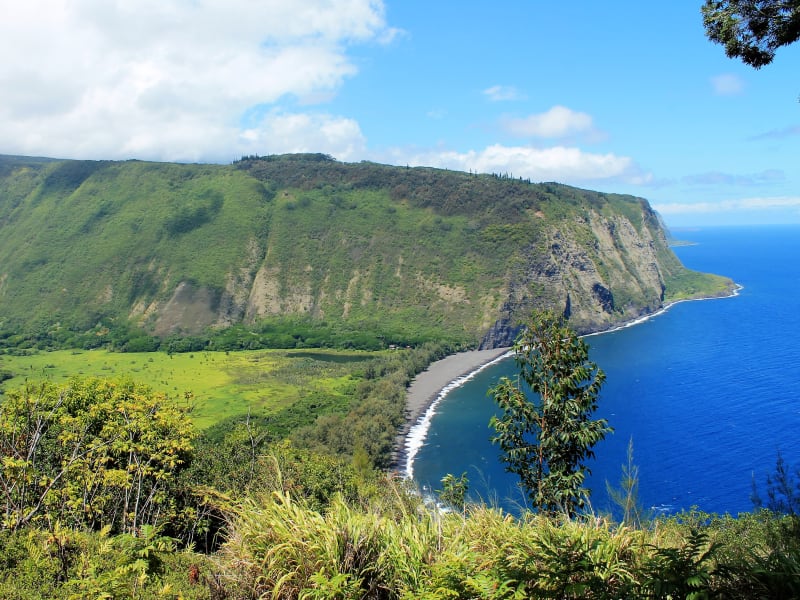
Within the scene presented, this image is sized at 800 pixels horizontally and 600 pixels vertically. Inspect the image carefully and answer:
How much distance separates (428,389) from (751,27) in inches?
3380

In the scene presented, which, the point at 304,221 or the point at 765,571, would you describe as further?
the point at 304,221

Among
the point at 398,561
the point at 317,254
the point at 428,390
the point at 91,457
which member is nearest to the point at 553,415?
the point at 398,561

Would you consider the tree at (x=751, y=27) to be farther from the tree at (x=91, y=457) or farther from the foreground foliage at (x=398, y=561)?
the tree at (x=91, y=457)

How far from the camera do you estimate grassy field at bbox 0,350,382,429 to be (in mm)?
85875

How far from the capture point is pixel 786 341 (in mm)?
111562

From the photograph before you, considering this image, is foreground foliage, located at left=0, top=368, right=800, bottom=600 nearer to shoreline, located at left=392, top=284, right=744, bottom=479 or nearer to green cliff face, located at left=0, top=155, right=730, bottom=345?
shoreline, located at left=392, top=284, right=744, bottom=479

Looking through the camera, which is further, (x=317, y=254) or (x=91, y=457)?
(x=317, y=254)

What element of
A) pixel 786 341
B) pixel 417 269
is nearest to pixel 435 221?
pixel 417 269

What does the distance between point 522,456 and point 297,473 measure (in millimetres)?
10027

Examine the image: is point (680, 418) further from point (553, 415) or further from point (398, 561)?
point (398, 561)

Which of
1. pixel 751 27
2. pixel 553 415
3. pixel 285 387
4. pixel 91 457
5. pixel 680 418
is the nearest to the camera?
pixel 751 27

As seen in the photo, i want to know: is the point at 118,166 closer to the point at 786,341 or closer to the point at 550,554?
the point at 786,341

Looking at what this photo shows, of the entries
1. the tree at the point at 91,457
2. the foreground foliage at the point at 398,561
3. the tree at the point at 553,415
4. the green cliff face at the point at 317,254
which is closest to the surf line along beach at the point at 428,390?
the green cliff face at the point at 317,254

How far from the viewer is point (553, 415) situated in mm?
16328
